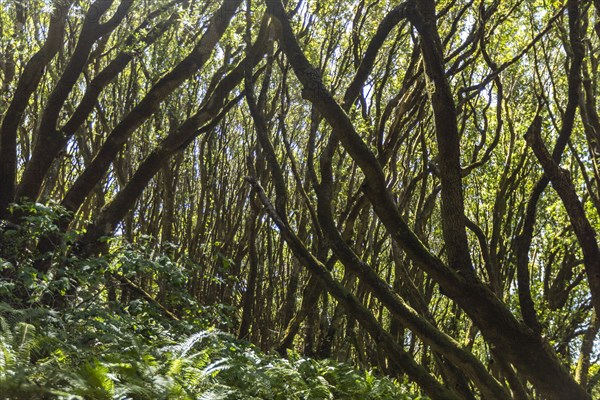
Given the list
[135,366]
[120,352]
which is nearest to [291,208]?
[120,352]

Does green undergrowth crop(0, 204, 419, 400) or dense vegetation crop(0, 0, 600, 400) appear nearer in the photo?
green undergrowth crop(0, 204, 419, 400)

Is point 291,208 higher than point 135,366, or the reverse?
point 291,208

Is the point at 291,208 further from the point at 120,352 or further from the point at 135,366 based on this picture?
the point at 135,366

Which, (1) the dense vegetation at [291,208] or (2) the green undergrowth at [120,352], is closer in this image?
(2) the green undergrowth at [120,352]

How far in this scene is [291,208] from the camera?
44.0 feet

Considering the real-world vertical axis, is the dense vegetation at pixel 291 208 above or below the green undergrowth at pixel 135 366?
above

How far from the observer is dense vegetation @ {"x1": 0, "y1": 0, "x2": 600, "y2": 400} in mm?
4148

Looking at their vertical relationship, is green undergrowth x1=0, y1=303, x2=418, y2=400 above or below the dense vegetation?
below

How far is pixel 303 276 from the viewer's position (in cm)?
1331

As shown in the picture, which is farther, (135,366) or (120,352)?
(120,352)

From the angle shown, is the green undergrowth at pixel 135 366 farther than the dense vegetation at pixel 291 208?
No

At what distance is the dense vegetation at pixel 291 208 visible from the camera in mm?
4148

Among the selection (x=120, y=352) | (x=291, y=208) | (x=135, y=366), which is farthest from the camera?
(x=291, y=208)

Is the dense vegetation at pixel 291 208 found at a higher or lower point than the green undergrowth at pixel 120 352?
higher
